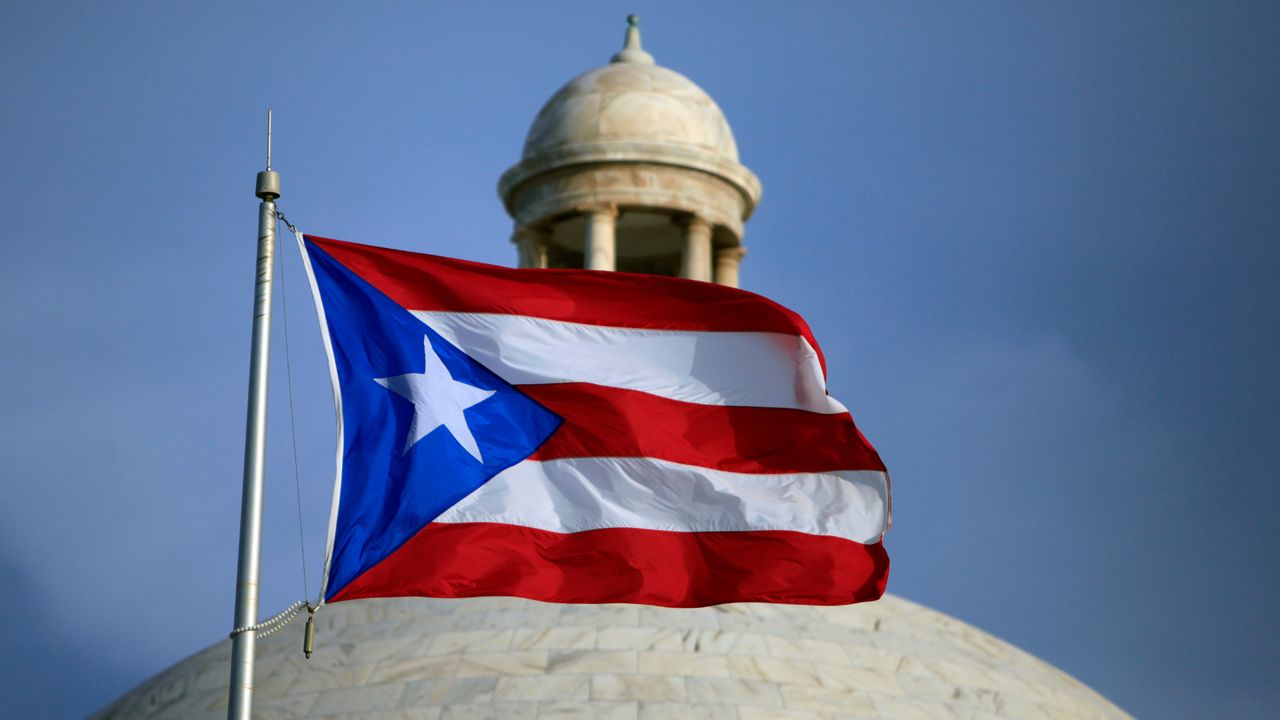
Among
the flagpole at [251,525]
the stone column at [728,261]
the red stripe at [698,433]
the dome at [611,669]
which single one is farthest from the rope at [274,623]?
the stone column at [728,261]

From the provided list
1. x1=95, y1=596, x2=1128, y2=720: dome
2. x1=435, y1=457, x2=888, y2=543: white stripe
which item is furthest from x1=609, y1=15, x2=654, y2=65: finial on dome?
x1=435, y1=457, x2=888, y2=543: white stripe

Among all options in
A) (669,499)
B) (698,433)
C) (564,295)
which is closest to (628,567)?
(669,499)

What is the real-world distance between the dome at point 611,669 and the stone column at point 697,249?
5.95 metres

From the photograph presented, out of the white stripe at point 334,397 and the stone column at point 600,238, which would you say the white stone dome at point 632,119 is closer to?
the stone column at point 600,238

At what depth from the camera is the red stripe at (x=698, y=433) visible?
13.2 metres

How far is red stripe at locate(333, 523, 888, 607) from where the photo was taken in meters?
12.3

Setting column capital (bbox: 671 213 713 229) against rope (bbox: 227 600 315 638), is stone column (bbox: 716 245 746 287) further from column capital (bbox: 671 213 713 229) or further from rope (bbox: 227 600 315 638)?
rope (bbox: 227 600 315 638)

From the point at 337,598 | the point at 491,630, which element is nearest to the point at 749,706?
the point at 491,630

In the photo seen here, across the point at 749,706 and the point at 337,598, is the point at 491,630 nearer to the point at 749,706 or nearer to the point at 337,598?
the point at 749,706

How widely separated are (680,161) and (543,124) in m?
2.36

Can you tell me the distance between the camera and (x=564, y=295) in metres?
13.4

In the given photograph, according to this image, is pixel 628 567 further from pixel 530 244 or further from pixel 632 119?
pixel 530 244

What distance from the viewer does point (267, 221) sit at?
12.2 metres

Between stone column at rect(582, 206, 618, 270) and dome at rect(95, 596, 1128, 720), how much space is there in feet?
19.6
